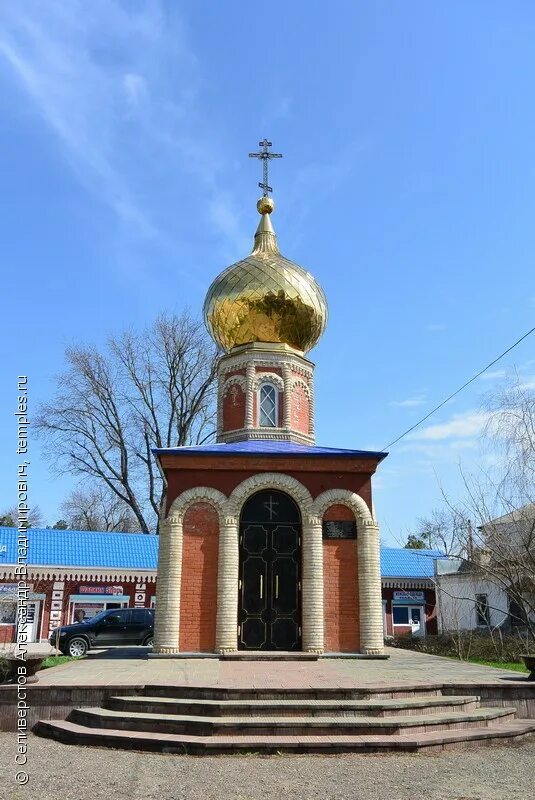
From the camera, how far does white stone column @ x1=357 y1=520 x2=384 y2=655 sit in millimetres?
11680

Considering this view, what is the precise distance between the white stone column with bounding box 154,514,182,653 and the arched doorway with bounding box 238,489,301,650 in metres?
1.13

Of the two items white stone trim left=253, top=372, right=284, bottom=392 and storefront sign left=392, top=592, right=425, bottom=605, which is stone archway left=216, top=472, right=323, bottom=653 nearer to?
white stone trim left=253, top=372, right=284, bottom=392

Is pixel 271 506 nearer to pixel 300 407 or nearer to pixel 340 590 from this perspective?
pixel 340 590

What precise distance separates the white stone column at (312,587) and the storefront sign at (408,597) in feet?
47.1

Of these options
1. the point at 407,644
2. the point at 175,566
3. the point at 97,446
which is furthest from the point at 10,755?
the point at 97,446

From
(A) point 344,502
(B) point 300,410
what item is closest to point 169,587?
(A) point 344,502

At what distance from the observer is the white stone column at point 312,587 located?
1157 centimetres

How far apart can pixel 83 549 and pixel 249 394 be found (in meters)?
11.6

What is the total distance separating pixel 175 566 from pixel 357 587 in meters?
3.28

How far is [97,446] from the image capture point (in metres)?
27.5

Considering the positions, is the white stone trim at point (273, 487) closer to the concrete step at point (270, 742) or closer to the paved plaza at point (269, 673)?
the paved plaza at point (269, 673)

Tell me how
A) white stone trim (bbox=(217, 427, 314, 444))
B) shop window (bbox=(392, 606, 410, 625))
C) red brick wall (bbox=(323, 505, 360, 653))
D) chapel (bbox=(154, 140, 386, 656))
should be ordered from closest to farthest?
chapel (bbox=(154, 140, 386, 656)) < red brick wall (bbox=(323, 505, 360, 653)) < white stone trim (bbox=(217, 427, 314, 444)) < shop window (bbox=(392, 606, 410, 625))

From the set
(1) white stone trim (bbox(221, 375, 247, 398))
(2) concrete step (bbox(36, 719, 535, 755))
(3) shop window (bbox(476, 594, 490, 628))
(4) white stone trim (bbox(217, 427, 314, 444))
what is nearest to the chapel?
(4) white stone trim (bbox(217, 427, 314, 444))

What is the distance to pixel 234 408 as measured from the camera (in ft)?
49.6
